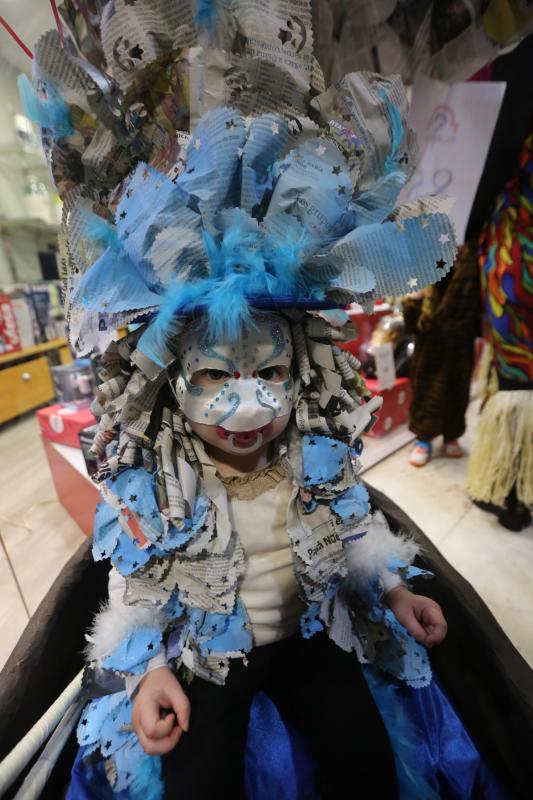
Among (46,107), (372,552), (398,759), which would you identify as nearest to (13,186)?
(46,107)

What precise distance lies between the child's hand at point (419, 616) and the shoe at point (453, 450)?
0.89 m

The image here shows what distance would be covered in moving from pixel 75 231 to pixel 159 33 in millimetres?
193

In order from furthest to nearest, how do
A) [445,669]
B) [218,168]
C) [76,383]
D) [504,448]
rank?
[76,383] → [504,448] → [445,669] → [218,168]

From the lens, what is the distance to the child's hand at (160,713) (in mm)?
440

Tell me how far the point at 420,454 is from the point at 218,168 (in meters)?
1.13

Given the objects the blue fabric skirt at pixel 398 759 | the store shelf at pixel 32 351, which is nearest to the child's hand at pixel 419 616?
the blue fabric skirt at pixel 398 759

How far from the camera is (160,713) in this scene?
47cm

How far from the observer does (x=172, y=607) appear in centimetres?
52

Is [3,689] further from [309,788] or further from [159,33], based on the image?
[159,33]

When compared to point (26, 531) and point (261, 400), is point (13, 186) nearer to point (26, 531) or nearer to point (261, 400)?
point (261, 400)

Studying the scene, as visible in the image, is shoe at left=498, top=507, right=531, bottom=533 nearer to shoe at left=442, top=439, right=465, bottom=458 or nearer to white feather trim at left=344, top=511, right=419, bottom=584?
shoe at left=442, top=439, right=465, bottom=458

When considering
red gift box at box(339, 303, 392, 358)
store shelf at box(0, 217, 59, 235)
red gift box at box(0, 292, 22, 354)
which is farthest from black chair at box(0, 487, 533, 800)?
red gift box at box(0, 292, 22, 354)

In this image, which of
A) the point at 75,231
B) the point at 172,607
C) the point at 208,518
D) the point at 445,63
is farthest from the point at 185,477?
the point at 445,63

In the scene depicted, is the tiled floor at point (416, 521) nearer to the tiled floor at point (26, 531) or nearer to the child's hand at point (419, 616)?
Answer: the tiled floor at point (26, 531)
